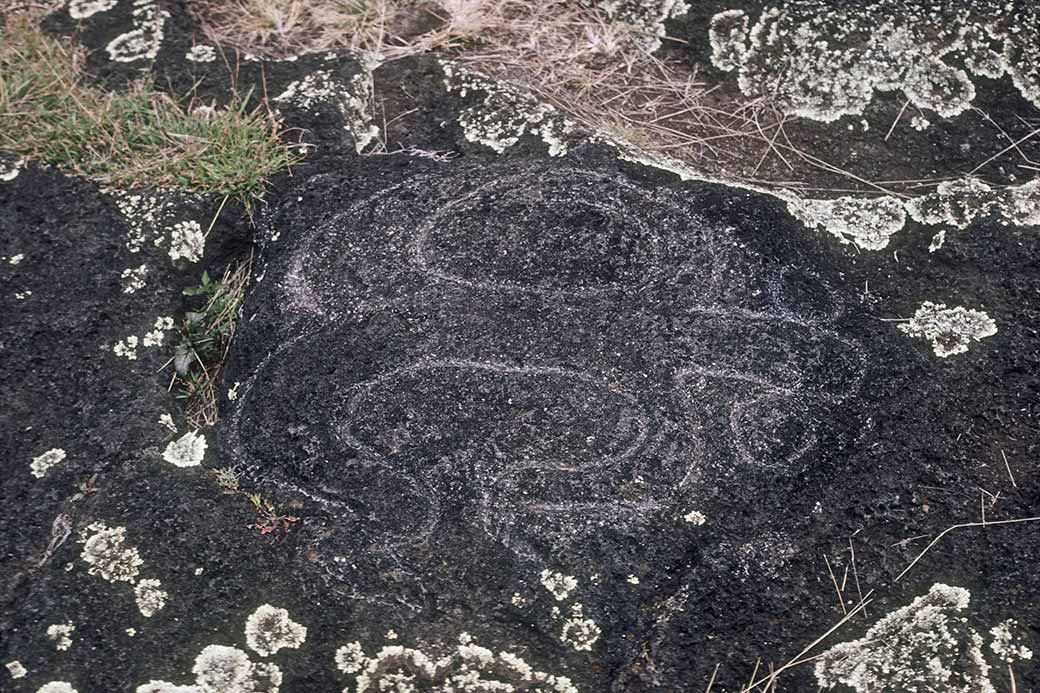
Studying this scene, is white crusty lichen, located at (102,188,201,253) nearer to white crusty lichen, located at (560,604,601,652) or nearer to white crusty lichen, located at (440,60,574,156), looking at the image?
white crusty lichen, located at (440,60,574,156)

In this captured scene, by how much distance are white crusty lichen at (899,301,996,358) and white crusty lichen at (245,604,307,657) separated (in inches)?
44.6

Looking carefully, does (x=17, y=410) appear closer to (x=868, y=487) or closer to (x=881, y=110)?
(x=868, y=487)

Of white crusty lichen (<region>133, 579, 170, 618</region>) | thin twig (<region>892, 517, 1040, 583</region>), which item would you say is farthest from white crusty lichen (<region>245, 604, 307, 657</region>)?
thin twig (<region>892, 517, 1040, 583</region>)

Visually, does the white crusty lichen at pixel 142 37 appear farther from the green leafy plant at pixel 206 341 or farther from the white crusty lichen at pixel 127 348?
the white crusty lichen at pixel 127 348

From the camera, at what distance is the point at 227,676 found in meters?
1.74

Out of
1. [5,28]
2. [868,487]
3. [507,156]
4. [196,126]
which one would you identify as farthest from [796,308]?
[5,28]

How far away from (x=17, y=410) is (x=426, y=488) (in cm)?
74

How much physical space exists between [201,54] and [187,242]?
575 millimetres

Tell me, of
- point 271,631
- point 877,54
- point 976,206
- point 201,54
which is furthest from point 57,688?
point 877,54

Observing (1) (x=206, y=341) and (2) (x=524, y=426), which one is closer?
(2) (x=524, y=426)

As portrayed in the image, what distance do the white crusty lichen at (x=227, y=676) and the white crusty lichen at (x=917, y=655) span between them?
811 mm

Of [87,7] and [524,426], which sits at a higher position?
[87,7]

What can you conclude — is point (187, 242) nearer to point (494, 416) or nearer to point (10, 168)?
point (10, 168)

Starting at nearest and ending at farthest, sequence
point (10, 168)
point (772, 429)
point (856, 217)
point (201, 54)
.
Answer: point (772, 429) < point (856, 217) < point (10, 168) < point (201, 54)
